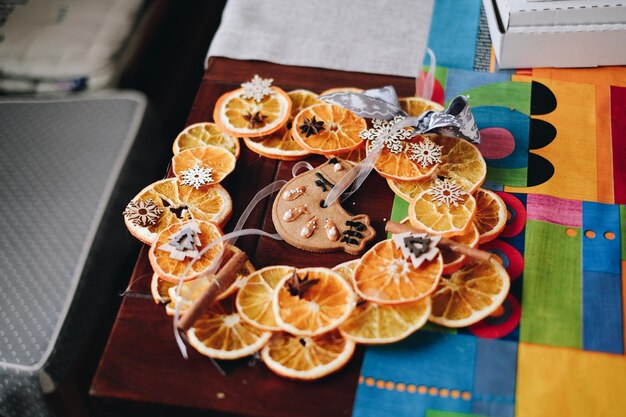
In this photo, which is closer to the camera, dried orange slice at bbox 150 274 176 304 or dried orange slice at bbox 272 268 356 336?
dried orange slice at bbox 272 268 356 336

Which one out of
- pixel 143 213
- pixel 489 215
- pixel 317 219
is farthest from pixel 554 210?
pixel 143 213

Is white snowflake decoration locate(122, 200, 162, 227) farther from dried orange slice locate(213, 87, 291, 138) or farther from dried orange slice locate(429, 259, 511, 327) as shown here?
dried orange slice locate(429, 259, 511, 327)

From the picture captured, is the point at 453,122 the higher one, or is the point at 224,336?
the point at 453,122

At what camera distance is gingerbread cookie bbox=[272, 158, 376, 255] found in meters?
1.30

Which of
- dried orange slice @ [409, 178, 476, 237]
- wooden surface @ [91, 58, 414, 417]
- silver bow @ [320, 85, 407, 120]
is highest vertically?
silver bow @ [320, 85, 407, 120]

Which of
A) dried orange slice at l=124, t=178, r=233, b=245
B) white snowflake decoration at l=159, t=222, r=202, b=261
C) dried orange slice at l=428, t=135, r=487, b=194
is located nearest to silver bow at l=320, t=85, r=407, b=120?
dried orange slice at l=428, t=135, r=487, b=194

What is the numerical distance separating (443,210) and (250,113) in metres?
0.48

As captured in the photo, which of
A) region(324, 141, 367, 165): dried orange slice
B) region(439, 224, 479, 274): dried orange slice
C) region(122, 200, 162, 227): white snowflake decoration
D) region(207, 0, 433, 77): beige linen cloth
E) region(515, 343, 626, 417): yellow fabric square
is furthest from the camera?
region(207, 0, 433, 77): beige linen cloth

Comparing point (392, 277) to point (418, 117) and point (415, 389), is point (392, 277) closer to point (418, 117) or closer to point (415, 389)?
point (415, 389)

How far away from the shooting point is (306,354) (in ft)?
3.78

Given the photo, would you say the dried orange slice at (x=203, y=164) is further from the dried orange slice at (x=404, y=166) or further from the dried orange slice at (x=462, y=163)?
the dried orange slice at (x=462, y=163)

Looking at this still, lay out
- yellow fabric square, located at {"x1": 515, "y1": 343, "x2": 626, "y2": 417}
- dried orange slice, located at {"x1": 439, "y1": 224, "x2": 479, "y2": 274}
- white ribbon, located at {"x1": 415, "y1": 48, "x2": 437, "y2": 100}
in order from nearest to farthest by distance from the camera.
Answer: yellow fabric square, located at {"x1": 515, "y1": 343, "x2": 626, "y2": 417} → dried orange slice, located at {"x1": 439, "y1": 224, "x2": 479, "y2": 274} → white ribbon, located at {"x1": 415, "y1": 48, "x2": 437, "y2": 100}

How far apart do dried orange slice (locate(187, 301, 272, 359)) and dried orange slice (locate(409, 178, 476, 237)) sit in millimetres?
366

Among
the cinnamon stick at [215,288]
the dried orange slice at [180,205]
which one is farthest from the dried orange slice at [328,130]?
the cinnamon stick at [215,288]
